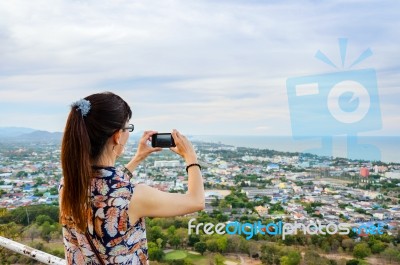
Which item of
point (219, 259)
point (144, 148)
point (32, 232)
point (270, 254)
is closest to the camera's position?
point (144, 148)

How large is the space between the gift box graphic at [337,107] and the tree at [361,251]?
4.72 ft

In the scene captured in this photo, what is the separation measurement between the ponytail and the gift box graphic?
492cm

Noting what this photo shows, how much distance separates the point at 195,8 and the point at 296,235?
12.1 feet

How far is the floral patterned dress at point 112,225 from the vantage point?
0.88 m

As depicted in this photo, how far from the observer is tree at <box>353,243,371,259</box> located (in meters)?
4.83

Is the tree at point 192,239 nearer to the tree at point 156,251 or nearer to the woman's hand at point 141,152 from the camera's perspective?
the tree at point 156,251

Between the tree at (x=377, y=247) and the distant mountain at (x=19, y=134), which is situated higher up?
the distant mountain at (x=19, y=134)

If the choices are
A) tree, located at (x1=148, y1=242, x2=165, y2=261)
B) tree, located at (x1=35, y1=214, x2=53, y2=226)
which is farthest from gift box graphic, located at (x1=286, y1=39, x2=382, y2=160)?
tree, located at (x1=35, y1=214, x2=53, y2=226)

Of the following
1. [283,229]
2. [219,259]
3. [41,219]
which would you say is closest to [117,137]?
[41,219]

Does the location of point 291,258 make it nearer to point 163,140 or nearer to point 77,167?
point 163,140

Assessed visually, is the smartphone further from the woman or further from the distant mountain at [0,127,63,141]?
the distant mountain at [0,127,63,141]

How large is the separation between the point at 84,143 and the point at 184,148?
0.25 m

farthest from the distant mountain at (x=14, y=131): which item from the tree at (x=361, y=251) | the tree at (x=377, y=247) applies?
the tree at (x=377, y=247)

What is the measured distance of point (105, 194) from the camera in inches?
34.9
